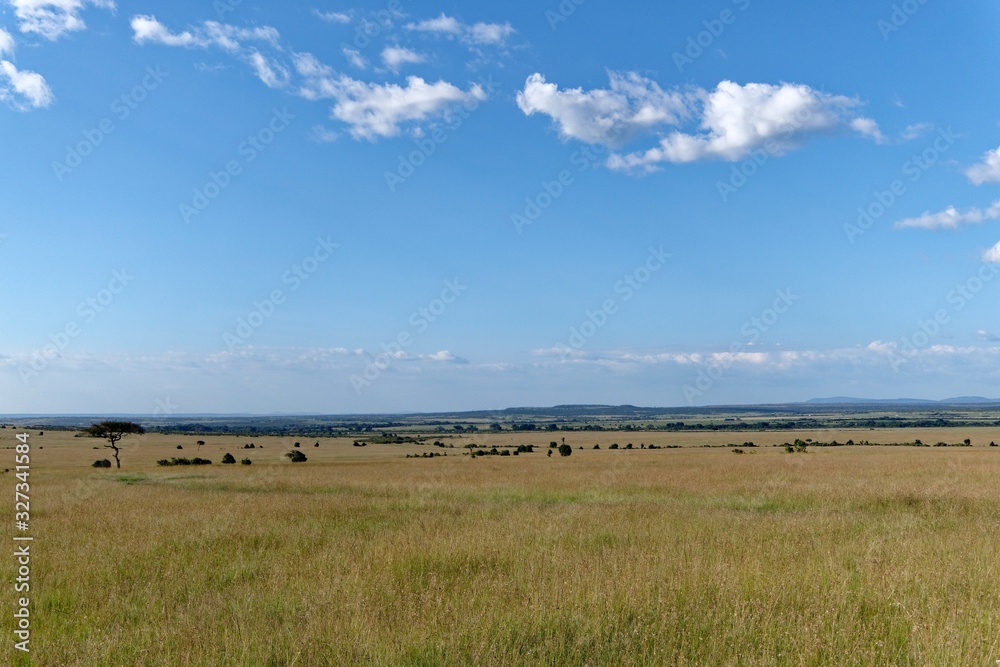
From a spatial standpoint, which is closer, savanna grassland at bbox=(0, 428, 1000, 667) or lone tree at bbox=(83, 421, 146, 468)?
savanna grassland at bbox=(0, 428, 1000, 667)

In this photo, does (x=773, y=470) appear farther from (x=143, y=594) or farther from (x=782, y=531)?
(x=143, y=594)

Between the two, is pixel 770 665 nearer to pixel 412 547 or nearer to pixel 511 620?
pixel 511 620

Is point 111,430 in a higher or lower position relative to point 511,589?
lower

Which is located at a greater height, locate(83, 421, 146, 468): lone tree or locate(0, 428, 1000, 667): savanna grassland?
locate(0, 428, 1000, 667): savanna grassland

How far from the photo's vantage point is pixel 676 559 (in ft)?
29.3

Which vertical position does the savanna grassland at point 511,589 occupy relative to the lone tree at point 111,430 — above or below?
above

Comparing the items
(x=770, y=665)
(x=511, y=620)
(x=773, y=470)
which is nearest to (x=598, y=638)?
(x=511, y=620)

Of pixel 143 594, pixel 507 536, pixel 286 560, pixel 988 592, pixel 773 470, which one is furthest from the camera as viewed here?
pixel 773 470

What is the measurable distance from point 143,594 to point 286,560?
7.36 feet

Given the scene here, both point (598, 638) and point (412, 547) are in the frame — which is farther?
point (412, 547)

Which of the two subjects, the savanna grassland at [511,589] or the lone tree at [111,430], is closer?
the savanna grassland at [511,589]

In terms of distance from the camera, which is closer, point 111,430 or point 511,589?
point 511,589

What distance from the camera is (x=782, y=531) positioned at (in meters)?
11.6

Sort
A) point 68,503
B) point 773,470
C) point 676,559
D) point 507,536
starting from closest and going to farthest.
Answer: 1. point 676,559
2. point 507,536
3. point 68,503
4. point 773,470
